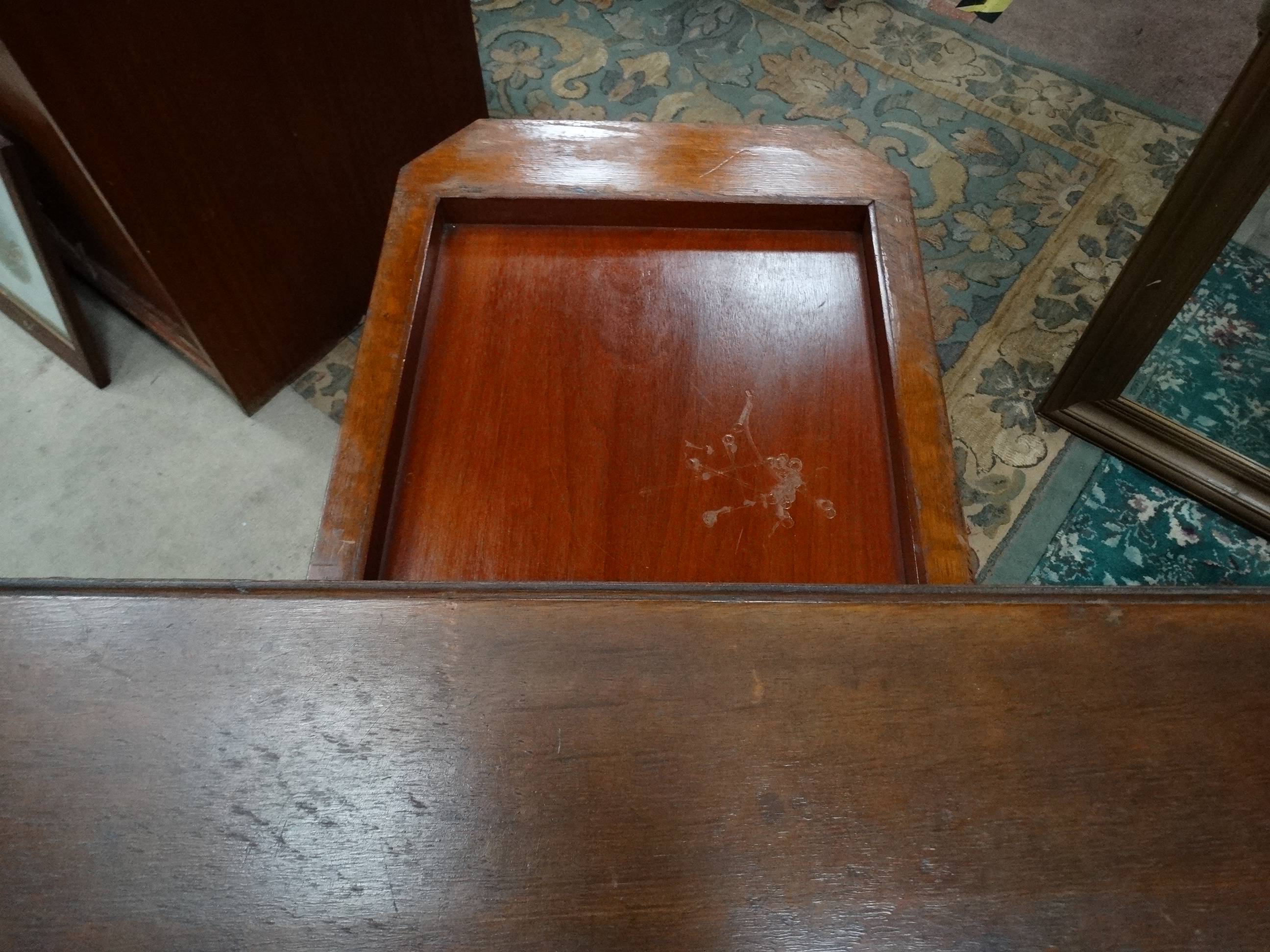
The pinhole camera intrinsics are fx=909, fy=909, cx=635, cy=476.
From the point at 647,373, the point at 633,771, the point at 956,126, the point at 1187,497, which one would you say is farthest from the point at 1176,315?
the point at 633,771

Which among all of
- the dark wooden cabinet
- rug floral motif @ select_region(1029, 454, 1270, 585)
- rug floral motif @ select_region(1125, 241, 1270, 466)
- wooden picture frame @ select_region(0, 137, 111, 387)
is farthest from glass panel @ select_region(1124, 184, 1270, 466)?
wooden picture frame @ select_region(0, 137, 111, 387)

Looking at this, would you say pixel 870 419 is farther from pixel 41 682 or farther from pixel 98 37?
pixel 98 37

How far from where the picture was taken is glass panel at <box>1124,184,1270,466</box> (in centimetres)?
145

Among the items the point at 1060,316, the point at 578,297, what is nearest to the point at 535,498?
the point at 578,297

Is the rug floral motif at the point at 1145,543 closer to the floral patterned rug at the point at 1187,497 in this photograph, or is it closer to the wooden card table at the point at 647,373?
the floral patterned rug at the point at 1187,497

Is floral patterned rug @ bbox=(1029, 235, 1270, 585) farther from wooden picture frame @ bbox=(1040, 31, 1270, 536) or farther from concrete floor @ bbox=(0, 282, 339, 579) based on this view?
concrete floor @ bbox=(0, 282, 339, 579)

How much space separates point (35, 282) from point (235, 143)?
→ 0.62 m

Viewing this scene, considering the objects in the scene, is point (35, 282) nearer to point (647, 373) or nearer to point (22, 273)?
point (22, 273)

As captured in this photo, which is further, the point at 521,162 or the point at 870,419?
the point at 521,162

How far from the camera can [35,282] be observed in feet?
5.73

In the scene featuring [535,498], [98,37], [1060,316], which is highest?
[98,37]

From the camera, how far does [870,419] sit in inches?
39.7

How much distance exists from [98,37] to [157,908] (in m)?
1.25

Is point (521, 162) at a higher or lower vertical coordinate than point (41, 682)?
lower
